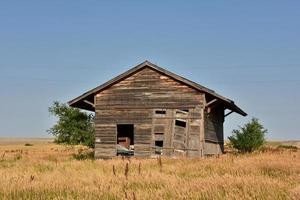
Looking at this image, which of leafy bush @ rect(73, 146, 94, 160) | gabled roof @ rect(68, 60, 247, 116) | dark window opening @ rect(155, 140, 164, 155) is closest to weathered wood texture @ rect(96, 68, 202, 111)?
gabled roof @ rect(68, 60, 247, 116)

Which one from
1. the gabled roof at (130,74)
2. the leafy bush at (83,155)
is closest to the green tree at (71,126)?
the leafy bush at (83,155)

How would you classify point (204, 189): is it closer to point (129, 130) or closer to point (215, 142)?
point (215, 142)

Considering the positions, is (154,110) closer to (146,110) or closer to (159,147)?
(146,110)

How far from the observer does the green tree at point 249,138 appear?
3956cm

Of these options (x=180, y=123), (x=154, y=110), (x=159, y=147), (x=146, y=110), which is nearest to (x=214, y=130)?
(x=180, y=123)

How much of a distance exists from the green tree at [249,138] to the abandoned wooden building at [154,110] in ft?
41.2

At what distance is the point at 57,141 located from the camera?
138ft

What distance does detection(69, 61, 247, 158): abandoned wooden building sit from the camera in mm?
25578

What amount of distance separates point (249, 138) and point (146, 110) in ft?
53.3

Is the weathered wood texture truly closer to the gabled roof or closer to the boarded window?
the gabled roof

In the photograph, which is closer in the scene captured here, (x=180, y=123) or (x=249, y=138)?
(x=180, y=123)

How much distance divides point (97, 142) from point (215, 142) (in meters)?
7.83

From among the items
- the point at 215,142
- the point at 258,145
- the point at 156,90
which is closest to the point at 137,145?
the point at 156,90

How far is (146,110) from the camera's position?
26.3 meters
